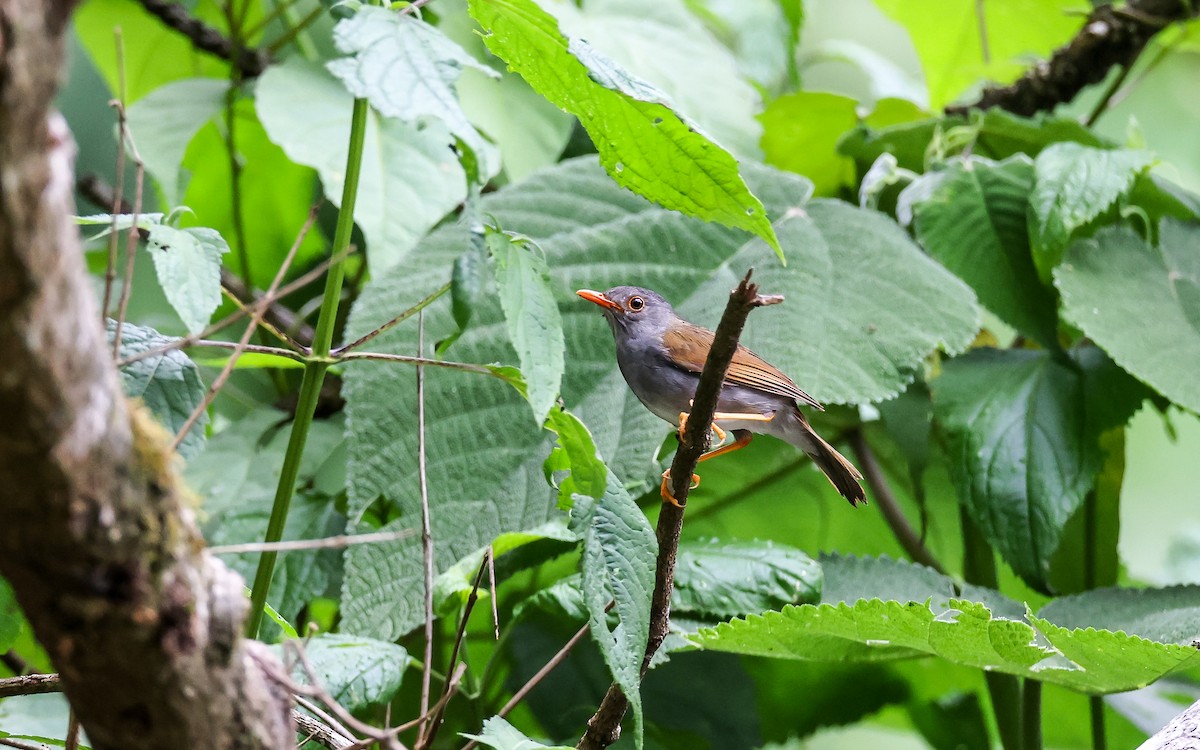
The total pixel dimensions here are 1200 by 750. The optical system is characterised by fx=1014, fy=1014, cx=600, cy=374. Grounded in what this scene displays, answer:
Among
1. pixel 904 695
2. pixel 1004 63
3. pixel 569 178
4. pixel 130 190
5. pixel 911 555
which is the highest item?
pixel 1004 63

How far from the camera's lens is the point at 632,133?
1.05 metres

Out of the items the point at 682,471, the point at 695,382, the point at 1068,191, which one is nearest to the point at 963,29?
the point at 1068,191

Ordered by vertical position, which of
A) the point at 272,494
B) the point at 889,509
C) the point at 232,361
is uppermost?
the point at 232,361

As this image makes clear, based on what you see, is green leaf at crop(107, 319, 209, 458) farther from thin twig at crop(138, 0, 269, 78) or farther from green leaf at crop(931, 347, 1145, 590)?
thin twig at crop(138, 0, 269, 78)

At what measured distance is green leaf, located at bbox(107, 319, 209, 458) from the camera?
1.04 m

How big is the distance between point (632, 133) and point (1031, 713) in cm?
142

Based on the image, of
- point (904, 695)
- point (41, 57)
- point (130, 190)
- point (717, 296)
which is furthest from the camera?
point (130, 190)

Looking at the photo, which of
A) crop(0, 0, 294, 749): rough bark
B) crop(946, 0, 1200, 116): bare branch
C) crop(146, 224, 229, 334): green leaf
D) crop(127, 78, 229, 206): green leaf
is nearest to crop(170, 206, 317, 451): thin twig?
crop(146, 224, 229, 334): green leaf

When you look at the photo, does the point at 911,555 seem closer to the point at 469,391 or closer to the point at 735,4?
the point at 469,391

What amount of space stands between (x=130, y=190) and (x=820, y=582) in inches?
106

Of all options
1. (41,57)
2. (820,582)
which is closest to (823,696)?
(820,582)

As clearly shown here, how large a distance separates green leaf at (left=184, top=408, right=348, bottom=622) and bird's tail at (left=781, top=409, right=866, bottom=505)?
0.82 m

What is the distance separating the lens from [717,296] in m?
1.87

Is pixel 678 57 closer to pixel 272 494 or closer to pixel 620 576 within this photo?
pixel 272 494
